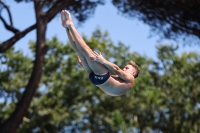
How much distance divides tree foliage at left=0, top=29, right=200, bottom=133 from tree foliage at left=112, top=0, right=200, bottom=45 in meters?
3.50

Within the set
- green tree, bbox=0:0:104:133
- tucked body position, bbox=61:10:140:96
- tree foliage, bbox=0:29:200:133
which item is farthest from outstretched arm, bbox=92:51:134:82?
tree foliage, bbox=0:29:200:133

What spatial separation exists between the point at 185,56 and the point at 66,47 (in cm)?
491

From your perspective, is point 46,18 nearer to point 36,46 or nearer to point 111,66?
point 36,46

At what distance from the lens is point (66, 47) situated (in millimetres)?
18406

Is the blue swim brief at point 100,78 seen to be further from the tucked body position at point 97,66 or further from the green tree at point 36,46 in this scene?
the green tree at point 36,46

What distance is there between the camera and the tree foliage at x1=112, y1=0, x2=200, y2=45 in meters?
13.5

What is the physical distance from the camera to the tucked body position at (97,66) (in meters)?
5.16

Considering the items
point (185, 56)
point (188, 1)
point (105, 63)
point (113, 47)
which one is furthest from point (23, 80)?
point (105, 63)

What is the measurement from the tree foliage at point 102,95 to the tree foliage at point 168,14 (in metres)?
3.50

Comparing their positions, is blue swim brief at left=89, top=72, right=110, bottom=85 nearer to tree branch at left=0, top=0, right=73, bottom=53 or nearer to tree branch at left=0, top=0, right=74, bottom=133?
tree branch at left=0, top=0, right=74, bottom=133

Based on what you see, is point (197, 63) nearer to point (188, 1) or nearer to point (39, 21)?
point (188, 1)

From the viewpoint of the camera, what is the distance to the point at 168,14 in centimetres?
1411

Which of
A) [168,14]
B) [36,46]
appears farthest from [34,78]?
[168,14]

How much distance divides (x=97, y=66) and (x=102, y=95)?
43.3ft
